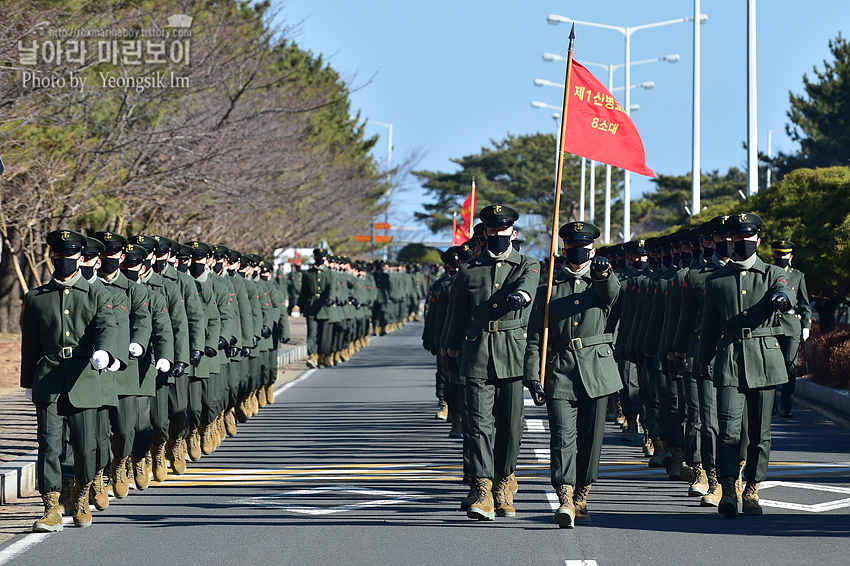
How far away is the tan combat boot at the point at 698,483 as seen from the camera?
9.45 meters

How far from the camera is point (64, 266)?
331 inches

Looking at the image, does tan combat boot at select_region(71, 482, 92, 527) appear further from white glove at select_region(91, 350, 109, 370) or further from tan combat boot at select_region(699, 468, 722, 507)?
tan combat boot at select_region(699, 468, 722, 507)

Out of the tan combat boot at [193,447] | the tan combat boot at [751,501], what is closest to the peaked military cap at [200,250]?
the tan combat boot at [193,447]

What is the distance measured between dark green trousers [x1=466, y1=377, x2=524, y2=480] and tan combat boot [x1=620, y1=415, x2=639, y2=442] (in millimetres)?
4517

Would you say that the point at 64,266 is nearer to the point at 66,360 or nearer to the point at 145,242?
the point at 66,360

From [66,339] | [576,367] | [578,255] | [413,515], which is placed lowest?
[413,515]

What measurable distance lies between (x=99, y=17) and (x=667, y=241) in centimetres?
1133

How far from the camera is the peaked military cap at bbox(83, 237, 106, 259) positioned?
339 inches

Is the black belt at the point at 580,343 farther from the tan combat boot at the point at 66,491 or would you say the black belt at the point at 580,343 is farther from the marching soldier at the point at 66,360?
the tan combat boot at the point at 66,491

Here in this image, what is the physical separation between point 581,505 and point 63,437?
342cm

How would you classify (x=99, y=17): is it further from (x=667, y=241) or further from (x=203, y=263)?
(x=667, y=241)

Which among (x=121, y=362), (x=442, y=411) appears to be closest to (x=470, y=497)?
(x=121, y=362)

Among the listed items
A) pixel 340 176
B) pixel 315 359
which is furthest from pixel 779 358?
pixel 340 176

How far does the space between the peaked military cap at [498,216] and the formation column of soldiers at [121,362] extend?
2.53m
